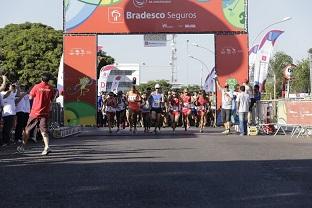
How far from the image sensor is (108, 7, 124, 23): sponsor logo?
25.5 metres

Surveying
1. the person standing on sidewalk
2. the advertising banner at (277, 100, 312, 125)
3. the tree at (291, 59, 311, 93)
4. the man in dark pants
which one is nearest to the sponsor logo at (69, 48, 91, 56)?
the man in dark pants

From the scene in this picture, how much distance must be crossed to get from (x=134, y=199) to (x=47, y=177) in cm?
241

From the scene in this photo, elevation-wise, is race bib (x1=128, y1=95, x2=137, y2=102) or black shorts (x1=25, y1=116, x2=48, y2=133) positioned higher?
race bib (x1=128, y1=95, x2=137, y2=102)

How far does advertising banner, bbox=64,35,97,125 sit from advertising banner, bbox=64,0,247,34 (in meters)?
0.77

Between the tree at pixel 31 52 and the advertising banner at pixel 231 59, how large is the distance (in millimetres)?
39014

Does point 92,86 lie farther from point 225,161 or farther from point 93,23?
point 225,161

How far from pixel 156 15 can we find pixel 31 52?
4132 cm

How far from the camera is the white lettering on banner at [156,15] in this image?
25.4 m

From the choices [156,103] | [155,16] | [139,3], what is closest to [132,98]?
[156,103]

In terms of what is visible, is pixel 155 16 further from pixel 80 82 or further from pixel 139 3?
pixel 80 82

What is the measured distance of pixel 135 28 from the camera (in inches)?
1002

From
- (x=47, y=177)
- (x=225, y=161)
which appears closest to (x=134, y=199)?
(x=47, y=177)

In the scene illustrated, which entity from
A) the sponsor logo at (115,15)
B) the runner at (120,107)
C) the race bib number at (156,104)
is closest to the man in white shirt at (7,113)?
the race bib number at (156,104)

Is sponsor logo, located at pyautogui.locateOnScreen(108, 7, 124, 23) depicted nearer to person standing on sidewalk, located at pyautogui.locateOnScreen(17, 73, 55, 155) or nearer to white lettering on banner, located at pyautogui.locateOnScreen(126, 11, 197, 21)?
white lettering on banner, located at pyautogui.locateOnScreen(126, 11, 197, 21)
